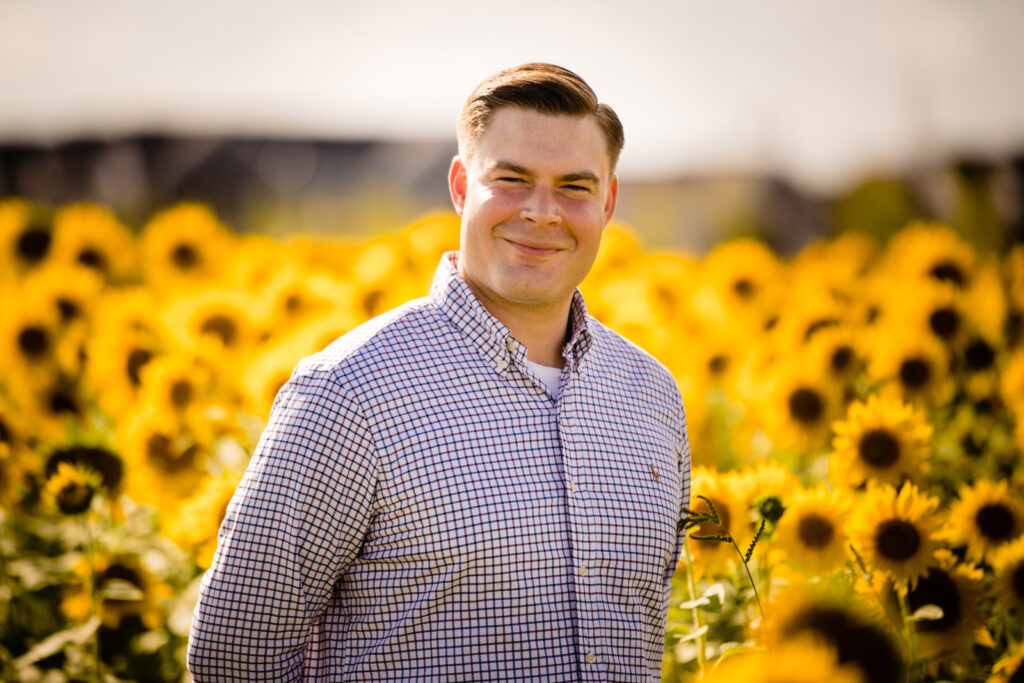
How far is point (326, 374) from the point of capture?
2.38 m

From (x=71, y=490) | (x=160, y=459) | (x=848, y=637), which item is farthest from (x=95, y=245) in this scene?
(x=848, y=637)

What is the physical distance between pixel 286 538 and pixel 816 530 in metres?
1.84

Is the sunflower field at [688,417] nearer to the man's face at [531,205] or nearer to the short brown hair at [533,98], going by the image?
the man's face at [531,205]

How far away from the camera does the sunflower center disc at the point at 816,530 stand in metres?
3.27

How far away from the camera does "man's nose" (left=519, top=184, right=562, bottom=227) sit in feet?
8.45

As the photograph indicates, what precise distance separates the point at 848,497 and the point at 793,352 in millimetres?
1666

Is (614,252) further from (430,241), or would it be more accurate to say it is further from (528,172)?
(528,172)

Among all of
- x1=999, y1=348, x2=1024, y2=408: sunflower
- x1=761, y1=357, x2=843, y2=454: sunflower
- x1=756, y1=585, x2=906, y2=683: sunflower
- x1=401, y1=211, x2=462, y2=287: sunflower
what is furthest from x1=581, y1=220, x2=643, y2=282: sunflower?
x1=756, y1=585, x2=906, y2=683: sunflower

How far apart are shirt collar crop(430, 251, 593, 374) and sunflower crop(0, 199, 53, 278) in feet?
15.4

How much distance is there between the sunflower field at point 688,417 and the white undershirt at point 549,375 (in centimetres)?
48

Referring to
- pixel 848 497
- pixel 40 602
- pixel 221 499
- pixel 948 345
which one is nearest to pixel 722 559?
pixel 848 497

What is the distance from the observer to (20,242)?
6.41 meters

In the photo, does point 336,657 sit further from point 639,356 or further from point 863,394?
point 863,394

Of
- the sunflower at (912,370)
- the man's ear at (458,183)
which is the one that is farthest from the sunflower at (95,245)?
the sunflower at (912,370)
